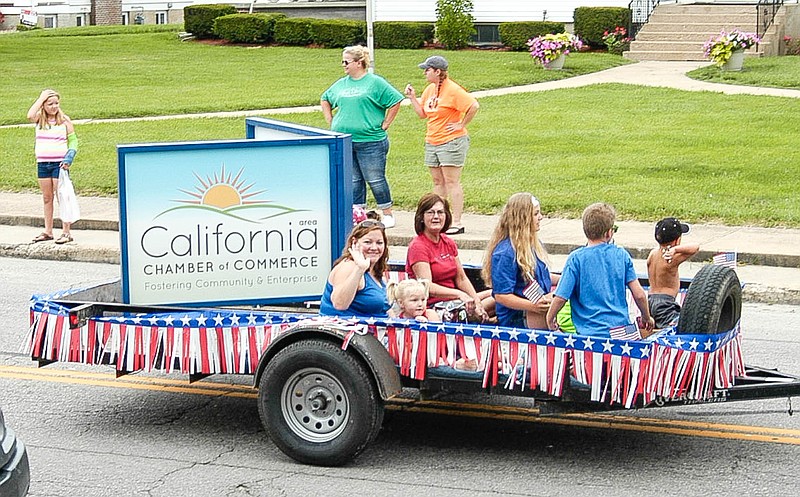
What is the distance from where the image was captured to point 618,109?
76.2 feet

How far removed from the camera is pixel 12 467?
17.3ft

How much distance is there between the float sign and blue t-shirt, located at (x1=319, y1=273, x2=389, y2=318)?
1.86 feet

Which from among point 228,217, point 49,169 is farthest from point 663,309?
point 49,169

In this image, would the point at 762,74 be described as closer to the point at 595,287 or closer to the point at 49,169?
the point at 49,169

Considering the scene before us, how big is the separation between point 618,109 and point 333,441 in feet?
57.5

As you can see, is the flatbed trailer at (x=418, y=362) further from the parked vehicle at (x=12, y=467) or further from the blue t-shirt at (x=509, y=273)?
the parked vehicle at (x=12, y=467)

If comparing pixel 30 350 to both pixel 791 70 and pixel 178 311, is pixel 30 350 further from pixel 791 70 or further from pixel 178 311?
pixel 791 70

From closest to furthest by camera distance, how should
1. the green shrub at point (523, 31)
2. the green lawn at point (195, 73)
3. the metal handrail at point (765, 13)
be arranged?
the green lawn at point (195, 73) → the metal handrail at point (765, 13) → the green shrub at point (523, 31)

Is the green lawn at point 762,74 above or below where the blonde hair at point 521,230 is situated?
above

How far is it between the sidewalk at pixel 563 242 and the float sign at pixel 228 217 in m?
4.96

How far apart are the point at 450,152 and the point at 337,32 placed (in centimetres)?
2513

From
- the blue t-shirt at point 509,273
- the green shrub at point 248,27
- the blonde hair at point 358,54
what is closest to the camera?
the blue t-shirt at point 509,273

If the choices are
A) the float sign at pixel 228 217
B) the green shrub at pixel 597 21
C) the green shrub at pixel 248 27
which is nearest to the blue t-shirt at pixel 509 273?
the float sign at pixel 228 217

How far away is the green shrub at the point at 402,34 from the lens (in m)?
37.2
